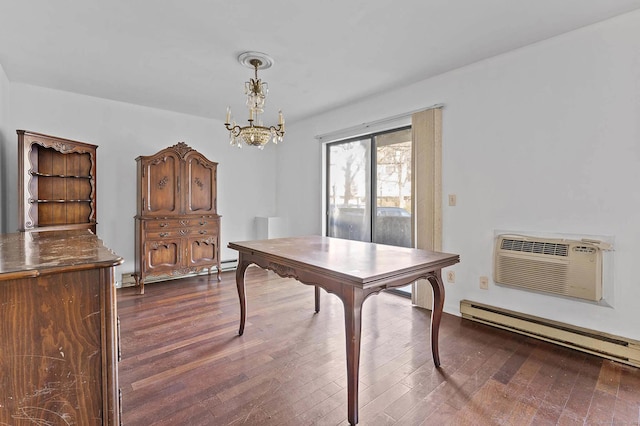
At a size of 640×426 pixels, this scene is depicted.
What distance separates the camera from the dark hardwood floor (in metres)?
1.62

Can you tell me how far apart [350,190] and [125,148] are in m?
3.07

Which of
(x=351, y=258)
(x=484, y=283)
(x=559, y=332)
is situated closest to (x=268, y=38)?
(x=351, y=258)

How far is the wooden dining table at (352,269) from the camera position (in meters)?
1.53

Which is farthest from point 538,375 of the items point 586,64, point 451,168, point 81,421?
point 81,421

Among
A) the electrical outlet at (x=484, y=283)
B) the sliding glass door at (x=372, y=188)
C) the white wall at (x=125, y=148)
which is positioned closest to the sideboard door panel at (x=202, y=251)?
the white wall at (x=125, y=148)

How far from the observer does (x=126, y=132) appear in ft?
13.3

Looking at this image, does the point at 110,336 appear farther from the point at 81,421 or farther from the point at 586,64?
the point at 586,64

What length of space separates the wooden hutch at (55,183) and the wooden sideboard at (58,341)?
2615 mm

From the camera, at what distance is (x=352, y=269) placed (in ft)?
5.38

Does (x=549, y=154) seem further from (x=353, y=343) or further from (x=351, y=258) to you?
(x=353, y=343)

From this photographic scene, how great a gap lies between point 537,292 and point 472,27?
218 centimetres

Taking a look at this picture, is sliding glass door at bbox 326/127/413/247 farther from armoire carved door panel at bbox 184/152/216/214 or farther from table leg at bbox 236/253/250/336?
table leg at bbox 236/253/250/336

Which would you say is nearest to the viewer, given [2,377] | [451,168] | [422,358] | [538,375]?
[2,377]

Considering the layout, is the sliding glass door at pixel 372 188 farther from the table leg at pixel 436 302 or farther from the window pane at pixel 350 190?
the table leg at pixel 436 302
